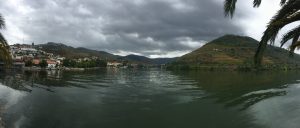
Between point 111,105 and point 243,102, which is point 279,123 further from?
point 111,105

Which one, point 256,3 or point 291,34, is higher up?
point 256,3

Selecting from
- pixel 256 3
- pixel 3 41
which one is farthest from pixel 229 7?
pixel 3 41

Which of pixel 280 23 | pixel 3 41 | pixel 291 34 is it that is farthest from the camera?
pixel 3 41

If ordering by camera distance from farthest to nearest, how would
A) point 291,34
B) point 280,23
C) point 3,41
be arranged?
1. point 3,41
2. point 291,34
3. point 280,23

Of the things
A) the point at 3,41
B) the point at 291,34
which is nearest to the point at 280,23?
the point at 291,34

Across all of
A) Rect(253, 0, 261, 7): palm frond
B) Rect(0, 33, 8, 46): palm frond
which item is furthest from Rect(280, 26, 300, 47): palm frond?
Rect(0, 33, 8, 46): palm frond

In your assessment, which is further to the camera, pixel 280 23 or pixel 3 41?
pixel 3 41

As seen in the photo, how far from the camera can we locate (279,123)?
21.0 meters

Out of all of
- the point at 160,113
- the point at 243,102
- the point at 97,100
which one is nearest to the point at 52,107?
the point at 97,100

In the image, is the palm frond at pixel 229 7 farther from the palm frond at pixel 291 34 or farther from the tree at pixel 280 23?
the palm frond at pixel 291 34

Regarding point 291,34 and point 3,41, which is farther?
point 3,41

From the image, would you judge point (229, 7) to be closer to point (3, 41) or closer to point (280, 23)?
point (280, 23)

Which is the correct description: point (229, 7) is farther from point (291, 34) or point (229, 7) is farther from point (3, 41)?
point (3, 41)

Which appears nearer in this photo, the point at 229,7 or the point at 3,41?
the point at 229,7
